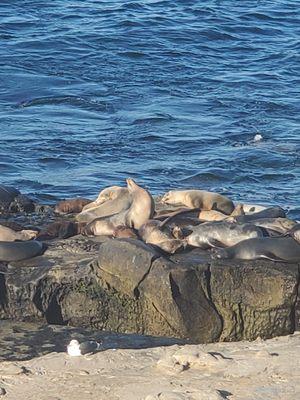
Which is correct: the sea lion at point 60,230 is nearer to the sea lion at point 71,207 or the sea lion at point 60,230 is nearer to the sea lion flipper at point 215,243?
the sea lion at point 71,207

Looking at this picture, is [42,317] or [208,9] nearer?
[42,317]

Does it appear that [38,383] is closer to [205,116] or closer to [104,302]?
[104,302]

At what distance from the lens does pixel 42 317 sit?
881 centimetres

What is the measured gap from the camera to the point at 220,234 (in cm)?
918

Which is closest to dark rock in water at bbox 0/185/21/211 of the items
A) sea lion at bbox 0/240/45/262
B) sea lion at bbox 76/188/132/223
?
sea lion at bbox 76/188/132/223

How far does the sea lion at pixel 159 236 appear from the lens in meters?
8.97

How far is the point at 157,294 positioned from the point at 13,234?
140 cm

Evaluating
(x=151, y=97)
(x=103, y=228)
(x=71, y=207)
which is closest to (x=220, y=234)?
(x=103, y=228)

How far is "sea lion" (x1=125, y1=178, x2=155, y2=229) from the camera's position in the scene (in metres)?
9.61

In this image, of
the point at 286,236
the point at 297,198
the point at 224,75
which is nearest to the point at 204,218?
the point at 286,236

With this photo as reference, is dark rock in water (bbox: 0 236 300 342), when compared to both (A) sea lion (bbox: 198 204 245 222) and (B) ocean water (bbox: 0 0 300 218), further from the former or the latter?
(B) ocean water (bbox: 0 0 300 218)

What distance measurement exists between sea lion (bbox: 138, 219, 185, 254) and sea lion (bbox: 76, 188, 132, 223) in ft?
1.78

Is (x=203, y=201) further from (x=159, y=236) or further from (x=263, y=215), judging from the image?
(x=159, y=236)

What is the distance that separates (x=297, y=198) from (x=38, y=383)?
7236 millimetres
